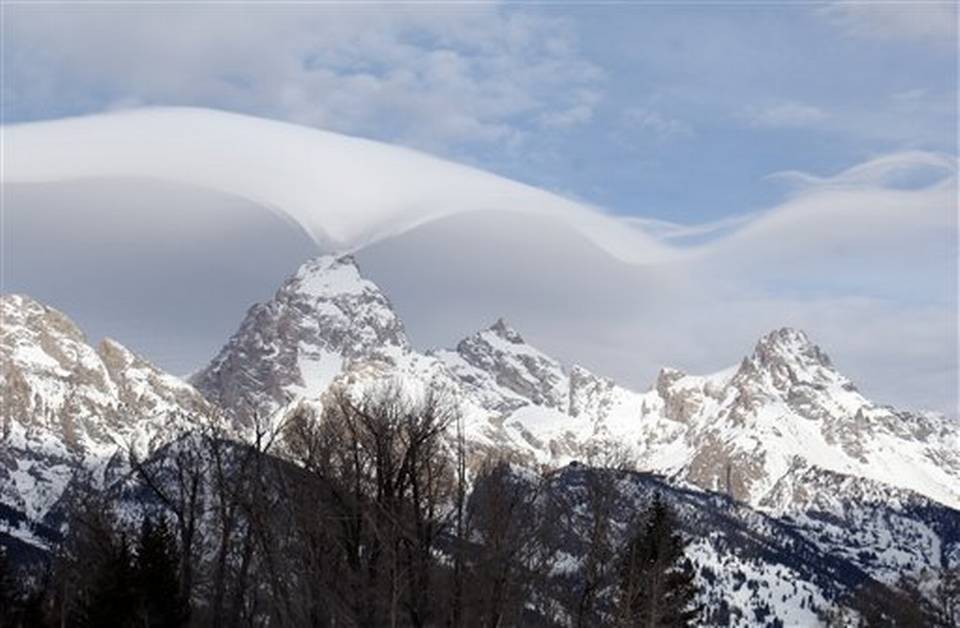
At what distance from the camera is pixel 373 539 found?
48.2 metres

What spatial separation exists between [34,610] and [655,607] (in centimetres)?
3083

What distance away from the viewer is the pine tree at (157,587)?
52.7 m

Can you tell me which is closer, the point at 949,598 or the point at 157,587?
the point at 157,587

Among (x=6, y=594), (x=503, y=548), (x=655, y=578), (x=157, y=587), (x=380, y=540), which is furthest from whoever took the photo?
(x=6, y=594)

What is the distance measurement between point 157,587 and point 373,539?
11.2 m

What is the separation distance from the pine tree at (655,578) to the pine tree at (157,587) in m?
18.8

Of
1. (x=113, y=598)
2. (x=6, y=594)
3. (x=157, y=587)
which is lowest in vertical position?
(x=113, y=598)

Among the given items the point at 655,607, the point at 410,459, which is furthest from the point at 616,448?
the point at 410,459

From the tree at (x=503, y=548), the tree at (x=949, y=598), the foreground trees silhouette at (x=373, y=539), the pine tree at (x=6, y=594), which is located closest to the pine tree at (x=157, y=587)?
the foreground trees silhouette at (x=373, y=539)

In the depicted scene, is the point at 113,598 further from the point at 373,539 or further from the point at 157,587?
the point at 373,539

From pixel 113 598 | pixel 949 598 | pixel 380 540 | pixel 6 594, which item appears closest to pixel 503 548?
pixel 380 540

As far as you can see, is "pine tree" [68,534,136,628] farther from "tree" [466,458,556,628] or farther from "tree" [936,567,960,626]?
"tree" [936,567,960,626]

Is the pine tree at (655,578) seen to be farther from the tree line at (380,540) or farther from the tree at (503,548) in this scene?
the tree at (503,548)

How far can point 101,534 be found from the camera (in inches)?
2336
